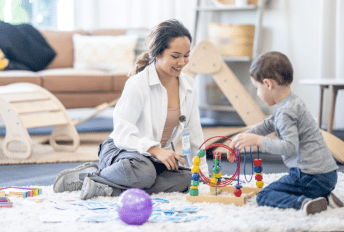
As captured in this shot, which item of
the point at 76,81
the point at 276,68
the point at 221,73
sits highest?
the point at 276,68

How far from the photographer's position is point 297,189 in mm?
1277

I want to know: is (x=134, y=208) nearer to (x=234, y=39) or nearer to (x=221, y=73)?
(x=221, y=73)

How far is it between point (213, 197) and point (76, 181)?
0.51 meters

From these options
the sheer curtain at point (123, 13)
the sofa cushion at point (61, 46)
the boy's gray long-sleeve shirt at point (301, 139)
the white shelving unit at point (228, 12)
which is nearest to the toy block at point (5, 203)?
the boy's gray long-sleeve shirt at point (301, 139)

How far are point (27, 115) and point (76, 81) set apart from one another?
0.92 meters

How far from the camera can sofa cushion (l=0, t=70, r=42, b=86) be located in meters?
2.98

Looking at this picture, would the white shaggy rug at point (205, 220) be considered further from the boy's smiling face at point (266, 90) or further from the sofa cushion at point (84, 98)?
the sofa cushion at point (84, 98)

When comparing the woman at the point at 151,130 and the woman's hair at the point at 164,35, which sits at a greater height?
the woman's hair at the point at 164,35

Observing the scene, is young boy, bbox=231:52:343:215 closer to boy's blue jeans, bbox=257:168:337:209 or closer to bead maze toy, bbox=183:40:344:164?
boy's blue jeans, bbox=257:168:337:209

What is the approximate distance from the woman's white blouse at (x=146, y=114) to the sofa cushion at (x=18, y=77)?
1.66 m

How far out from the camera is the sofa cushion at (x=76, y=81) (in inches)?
122

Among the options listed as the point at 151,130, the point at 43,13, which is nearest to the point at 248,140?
the point at 151,130

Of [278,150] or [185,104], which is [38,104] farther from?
[278,150]

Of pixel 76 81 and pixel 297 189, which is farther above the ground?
pixel 76 81
